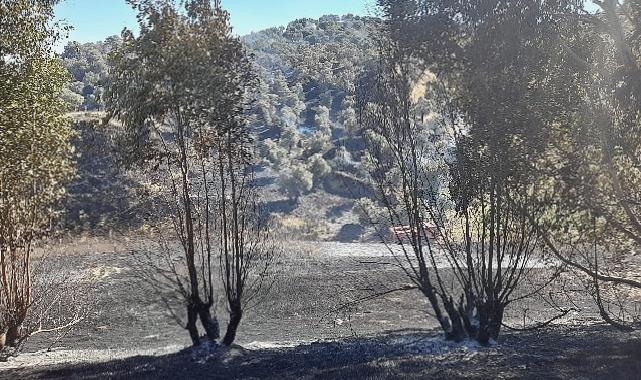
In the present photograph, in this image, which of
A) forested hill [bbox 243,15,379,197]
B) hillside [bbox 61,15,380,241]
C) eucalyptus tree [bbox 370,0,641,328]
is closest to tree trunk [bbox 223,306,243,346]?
hillside [bbox 61,15,380,241]

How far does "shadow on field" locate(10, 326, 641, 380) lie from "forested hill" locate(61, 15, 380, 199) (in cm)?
563

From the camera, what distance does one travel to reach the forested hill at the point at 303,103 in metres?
56.3

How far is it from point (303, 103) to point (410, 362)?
82802 millimetres

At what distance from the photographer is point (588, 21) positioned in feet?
35.4

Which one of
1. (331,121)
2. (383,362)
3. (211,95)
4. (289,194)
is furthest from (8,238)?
(331,121)

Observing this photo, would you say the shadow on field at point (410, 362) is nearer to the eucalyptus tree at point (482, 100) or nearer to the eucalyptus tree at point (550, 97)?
the eucalyptus tree at point (482, 100)

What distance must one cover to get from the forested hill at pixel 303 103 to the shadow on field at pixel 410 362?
563 cm

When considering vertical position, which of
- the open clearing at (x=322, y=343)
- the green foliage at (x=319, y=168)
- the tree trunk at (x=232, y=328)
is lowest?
the open clearing at (x=322, y=343)

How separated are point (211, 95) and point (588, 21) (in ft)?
22.9

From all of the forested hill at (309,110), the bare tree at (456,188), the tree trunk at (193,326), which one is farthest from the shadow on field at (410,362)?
the forested hill at (309,110)

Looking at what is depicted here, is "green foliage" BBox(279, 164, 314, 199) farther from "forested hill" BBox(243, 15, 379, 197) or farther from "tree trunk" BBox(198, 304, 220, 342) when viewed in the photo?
"tree trunk" BBox(198, 304, 220, 342)

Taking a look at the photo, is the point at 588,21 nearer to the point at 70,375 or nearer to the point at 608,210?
the point at 608,210

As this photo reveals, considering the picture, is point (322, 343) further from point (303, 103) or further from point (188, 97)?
point (303, 103)

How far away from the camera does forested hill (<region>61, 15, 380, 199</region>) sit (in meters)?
56.3
